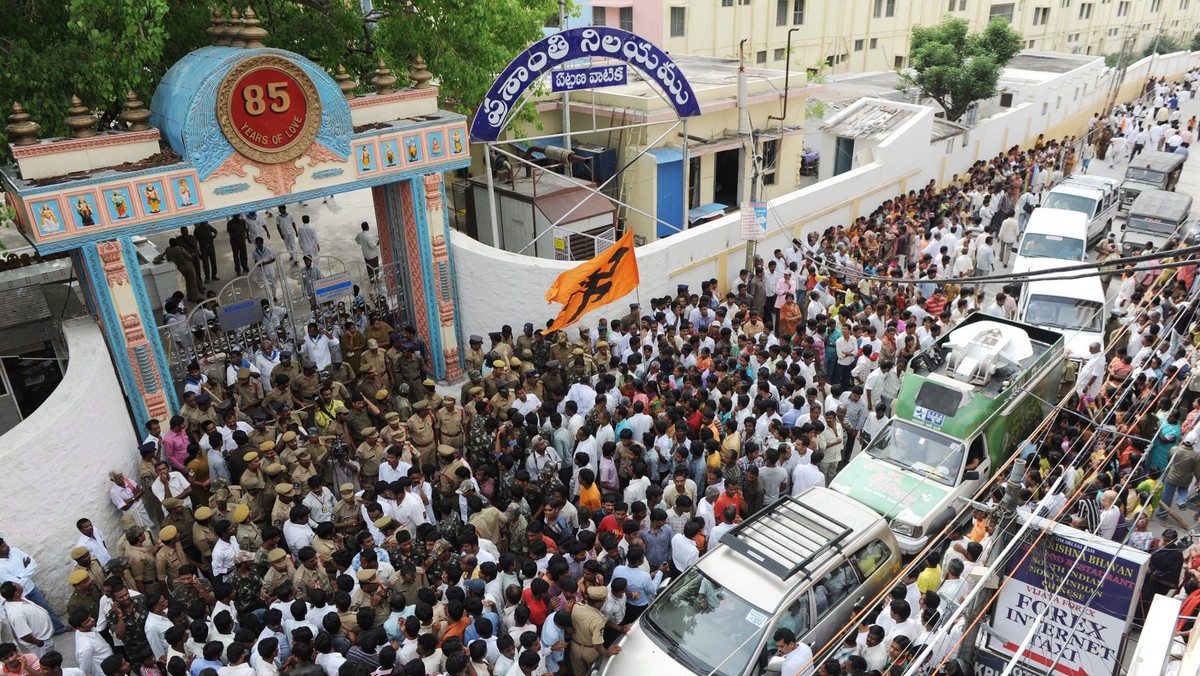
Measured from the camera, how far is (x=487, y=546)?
305 inches

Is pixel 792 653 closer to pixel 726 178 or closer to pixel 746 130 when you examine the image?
pixel 746 130

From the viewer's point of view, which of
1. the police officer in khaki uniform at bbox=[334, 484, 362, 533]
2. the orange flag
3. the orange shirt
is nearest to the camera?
the police officer in khaki uniform at bbox=[334, 484, 362, 533]

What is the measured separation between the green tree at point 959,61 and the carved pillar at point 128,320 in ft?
74.5

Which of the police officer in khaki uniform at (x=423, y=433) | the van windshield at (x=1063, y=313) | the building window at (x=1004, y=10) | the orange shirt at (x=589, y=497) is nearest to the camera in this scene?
the orange shirt at (x=589, y=497)

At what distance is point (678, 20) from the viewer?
32.0m

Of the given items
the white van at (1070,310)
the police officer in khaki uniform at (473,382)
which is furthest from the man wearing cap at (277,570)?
the white van at (1070,310)

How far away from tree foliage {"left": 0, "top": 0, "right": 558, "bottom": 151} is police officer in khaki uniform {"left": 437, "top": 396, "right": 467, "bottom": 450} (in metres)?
5.94

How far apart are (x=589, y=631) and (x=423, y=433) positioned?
3.80 metres

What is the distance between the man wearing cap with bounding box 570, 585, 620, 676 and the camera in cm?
678

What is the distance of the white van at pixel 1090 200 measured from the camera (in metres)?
18.0

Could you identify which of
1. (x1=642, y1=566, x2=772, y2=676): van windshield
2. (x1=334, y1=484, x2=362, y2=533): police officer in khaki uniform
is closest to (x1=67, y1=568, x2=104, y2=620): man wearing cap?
(x1=334, y1=484, x2=362, y2=533): police officer in khaki uniform

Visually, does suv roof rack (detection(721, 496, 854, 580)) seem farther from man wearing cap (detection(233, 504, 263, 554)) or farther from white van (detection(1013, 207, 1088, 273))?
white van (detection(1013, 207, 1088, 273))

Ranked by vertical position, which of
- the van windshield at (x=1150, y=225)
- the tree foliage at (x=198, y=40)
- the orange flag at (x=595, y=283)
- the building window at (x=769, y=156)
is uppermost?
the tree foliage at (x=198, y=40)

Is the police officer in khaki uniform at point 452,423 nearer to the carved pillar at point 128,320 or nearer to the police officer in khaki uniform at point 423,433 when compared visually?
the police officer in khaki uniform at point 423,433
